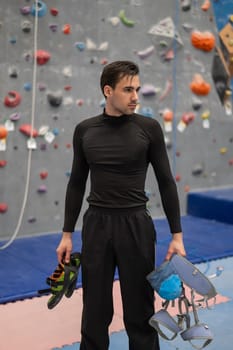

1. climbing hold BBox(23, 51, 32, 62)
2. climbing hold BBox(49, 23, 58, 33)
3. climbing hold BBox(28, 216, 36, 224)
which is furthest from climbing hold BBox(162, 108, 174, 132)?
climbing hold BBox(28, 216, 36, 224)

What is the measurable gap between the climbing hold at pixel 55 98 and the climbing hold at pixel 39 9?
0.64 meters

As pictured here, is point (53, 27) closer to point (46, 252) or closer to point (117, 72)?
point (46, 252)

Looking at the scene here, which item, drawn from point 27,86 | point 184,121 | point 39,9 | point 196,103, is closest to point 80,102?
point 27,86

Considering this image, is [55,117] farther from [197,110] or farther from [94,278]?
[94,278]

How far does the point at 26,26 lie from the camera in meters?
4.01

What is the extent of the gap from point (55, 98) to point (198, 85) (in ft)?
5.40

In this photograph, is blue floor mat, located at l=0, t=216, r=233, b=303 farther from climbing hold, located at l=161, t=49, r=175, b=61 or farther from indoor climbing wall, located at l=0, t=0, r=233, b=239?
climbing hold, located at l=161, t=49, r=175, b=61

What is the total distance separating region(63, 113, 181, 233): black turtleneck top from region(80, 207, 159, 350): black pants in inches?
2.4

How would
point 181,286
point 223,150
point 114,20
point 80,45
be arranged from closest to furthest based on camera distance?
point 181,286 → point 80,45 → point 114,20 → point 223,150

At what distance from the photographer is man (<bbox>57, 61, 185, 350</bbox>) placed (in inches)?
72.7

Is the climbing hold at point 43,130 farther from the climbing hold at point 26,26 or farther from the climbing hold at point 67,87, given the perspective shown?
the climbing hold at point 26,26

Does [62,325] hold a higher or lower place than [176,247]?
lower

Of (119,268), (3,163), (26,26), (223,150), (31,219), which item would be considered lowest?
(31,219)

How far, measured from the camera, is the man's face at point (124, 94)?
180 centimetres
